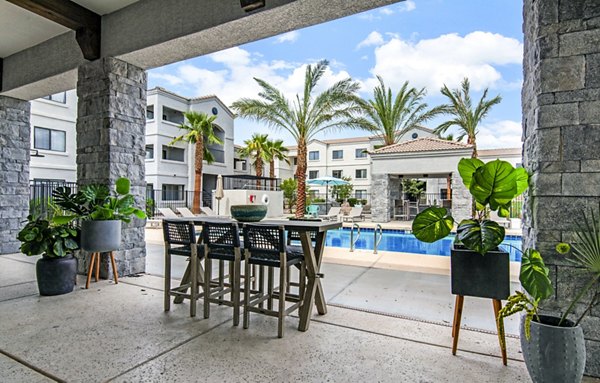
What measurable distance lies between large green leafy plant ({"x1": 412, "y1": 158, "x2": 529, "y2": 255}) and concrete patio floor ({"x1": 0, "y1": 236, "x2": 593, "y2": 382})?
35.6 inches

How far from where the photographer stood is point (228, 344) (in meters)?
2.56

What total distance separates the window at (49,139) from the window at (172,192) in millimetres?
Answer: 5357

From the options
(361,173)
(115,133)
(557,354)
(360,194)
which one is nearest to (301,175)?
(115,133)

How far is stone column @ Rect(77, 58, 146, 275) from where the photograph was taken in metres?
4.36

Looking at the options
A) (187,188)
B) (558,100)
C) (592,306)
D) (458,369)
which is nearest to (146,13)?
(558,100)

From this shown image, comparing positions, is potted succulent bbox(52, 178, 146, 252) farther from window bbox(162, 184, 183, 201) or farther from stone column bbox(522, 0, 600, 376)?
window bbox(162, 184, 183, 201)

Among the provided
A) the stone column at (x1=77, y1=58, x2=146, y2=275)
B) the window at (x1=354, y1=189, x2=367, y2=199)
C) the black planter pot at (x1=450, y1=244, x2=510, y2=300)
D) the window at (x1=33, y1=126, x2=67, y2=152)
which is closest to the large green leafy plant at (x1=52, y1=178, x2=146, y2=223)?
the stone column at (x1=77, y1=58, x2=146, y2=275)

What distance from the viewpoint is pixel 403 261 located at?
19.2 feet

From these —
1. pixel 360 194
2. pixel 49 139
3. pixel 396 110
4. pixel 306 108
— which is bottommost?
pixel 360 194

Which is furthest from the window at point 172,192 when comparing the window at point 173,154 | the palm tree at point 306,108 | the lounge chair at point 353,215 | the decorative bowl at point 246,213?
the decorative bowl at point 246,213

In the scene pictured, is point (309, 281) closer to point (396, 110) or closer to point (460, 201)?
point (460, 201)

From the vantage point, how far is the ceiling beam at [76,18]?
148 inches

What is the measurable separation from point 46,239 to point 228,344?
2.77 meters

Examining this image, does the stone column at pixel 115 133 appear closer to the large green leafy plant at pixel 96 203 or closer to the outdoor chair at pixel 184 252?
the large green leafy plant at pixel 96 203
